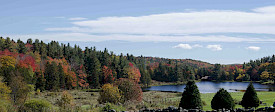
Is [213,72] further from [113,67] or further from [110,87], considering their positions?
[110,87]

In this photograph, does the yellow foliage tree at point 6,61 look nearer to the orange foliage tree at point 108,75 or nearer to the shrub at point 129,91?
the orange foliage tree at point 108,75

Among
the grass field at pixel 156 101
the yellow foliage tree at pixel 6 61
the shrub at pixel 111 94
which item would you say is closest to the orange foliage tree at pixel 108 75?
the yellow foliage tree at pixel 6 61

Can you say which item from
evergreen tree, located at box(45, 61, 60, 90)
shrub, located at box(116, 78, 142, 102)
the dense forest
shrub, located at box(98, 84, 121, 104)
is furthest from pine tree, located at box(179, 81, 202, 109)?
evergreen tree, located at box(45, 61, 60, 90)

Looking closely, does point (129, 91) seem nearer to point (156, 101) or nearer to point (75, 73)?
point (156, 101)

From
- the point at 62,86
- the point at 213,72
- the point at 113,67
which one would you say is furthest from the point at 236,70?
the point at 62,86

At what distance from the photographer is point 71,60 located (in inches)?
4063

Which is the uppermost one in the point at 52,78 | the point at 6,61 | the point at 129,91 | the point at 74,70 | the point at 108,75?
the point at 6,61

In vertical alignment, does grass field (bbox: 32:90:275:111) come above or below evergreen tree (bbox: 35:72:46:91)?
below

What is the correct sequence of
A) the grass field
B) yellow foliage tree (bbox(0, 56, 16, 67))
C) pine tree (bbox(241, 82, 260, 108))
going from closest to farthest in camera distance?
pine tree (bbox(241, 82, 260, 108)) < the grass field < yellow foliage tree (bbox(0, 56, 16, 67))

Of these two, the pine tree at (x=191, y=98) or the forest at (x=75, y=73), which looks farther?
the forest at (x=75, y=73)

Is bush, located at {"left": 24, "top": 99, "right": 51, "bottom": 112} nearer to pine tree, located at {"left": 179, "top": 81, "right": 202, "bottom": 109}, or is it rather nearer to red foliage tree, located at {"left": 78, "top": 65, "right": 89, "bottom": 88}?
pine tree, located at {"left": 179, "top": 81, "right": 202, "bottom": 109}

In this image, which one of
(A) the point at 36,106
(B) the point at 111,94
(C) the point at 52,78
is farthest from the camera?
(C) the point at 52,78

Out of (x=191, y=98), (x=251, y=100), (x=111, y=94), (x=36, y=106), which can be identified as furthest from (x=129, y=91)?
(x=251, y=100)

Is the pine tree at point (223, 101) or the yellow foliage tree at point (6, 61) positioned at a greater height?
the yellow foliage tree at point (6, 61)
